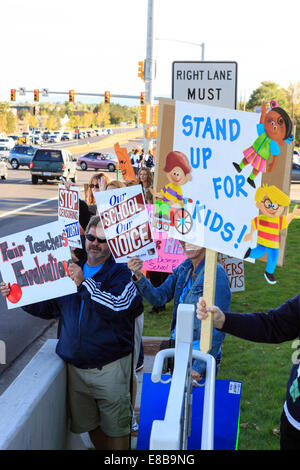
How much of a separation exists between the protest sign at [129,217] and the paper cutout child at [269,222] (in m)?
1.15

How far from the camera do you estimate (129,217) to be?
4.34m

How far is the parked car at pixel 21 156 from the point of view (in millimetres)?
40844

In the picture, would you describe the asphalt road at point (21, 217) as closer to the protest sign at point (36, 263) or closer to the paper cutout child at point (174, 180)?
the protest sign at point (36, 263)

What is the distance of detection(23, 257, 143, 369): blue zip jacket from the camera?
3594 millimetres

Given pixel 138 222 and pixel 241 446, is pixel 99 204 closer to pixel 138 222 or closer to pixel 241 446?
pixel 138 222

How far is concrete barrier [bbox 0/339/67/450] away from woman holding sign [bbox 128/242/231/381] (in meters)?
0.72

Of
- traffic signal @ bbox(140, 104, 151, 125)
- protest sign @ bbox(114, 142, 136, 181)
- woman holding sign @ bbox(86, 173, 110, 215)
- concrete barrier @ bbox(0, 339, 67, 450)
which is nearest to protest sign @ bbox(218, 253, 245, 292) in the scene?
woman holding sign @ bbox(86, 173, 110, 215)

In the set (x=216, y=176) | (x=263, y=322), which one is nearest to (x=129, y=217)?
(x=216, y=176)

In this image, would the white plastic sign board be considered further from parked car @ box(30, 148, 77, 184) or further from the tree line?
the tree line

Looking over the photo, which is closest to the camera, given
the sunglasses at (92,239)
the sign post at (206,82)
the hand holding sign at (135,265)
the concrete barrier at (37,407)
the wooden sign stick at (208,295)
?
the concrete barrier at (37,407)

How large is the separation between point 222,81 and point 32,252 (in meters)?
4.50

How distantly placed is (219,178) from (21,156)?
1534 inches

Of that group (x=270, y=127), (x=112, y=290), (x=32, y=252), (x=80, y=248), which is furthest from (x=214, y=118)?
(x=80, y=248)

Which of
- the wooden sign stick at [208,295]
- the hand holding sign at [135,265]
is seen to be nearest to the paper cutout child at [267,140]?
the wooden sign stick at [208,295]
